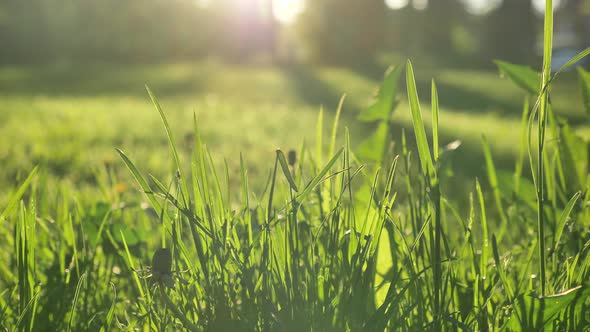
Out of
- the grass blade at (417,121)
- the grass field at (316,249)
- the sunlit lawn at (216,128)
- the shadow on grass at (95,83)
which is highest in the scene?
the grass blade at (417,121)

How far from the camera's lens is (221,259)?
0.71 meters

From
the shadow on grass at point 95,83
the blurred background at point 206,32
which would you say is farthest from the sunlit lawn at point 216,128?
the blurred background at point 206,32

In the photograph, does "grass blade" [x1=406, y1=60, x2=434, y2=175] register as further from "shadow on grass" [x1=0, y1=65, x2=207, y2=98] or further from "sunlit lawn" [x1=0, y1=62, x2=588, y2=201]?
"shadow on grass" [x1=0, y1=65, x2=207, y2=98]

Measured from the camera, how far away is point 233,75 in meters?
13.3

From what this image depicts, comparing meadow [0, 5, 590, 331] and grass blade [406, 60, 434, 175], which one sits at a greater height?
grass blade [406, 60, 434, 175]

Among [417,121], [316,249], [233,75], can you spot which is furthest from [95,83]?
[417,121]

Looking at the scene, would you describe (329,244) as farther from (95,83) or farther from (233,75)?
(95,83)

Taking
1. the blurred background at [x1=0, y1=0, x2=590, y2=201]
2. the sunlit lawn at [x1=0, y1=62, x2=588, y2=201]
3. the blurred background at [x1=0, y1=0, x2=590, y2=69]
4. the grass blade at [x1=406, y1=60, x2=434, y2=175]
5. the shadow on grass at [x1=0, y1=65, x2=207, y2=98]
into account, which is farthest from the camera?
the blurred background at [x1=0, y1=0, x2=590, y2=69]

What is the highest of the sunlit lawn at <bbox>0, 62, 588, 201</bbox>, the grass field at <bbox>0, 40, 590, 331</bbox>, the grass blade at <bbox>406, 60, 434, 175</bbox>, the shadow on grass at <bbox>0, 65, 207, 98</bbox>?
the grass blade at <bbox>406, 60, 434, 175</bbox>

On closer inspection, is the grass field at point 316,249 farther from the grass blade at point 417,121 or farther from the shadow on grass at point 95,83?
the shadow on grass at point 95,83

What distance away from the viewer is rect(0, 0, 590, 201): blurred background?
3.89 meters

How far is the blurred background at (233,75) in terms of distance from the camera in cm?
389

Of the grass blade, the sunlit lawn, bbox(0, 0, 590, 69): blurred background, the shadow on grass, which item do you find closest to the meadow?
the grass blade

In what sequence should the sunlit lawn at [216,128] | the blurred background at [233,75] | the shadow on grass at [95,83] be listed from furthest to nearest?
1. the shadow on grass at [95,83]
2. the blurred background at [233,75]
3. the sunlit lawn at [216,128]
